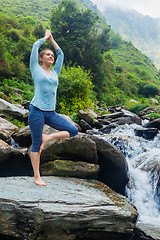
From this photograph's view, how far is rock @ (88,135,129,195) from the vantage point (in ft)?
19.3

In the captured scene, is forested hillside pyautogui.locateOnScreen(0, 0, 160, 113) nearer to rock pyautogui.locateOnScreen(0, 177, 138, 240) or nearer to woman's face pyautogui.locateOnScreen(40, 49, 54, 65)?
woman's face pyautogui.locateOnScreen(40, 49, 54, 65)

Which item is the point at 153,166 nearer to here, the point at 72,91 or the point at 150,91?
the point at 72,91

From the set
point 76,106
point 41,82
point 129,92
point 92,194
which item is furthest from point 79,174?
point 129,92

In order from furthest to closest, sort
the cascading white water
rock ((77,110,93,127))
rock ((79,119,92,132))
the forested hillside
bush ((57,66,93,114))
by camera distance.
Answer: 1. the forested hillside
2. bush ((57,66,93,114))
3. rock ((77,110,93,127))
4. rock ((79,119,92,132))
5. the cascading white water

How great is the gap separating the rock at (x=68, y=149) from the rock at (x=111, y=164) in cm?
39

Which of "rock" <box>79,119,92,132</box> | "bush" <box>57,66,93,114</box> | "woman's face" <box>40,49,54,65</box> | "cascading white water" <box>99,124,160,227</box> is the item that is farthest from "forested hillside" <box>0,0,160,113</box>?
"woman's face" <box>40,49,54,65</box>

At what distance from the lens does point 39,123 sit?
3.33 metres

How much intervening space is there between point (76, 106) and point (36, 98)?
9870mm

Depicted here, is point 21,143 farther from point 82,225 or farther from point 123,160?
point 82,225

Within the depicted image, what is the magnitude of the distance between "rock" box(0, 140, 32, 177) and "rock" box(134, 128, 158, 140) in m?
7.62

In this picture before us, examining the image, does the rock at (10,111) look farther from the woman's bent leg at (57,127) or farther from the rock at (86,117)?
the woman's bent leg at (57,127)

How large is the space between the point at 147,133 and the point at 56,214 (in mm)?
9427

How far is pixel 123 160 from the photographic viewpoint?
19.6ft

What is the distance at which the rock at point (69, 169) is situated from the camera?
16.5 ft
